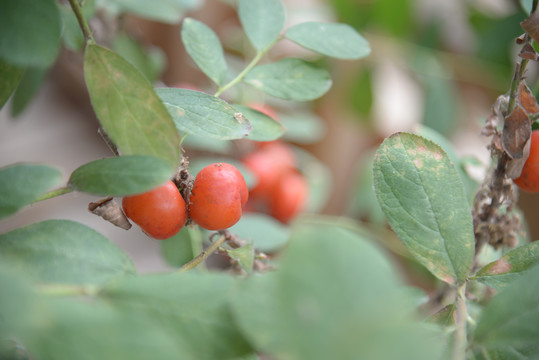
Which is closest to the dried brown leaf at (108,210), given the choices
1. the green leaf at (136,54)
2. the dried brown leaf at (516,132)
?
the dried brown leaf at (516,132)

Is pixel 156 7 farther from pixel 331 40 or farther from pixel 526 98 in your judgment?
pixel 526 98

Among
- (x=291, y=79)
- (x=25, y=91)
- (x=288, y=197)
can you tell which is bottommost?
(x=288, y=197)

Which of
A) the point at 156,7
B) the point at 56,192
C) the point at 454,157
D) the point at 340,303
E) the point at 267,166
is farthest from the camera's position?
the point at 267,166

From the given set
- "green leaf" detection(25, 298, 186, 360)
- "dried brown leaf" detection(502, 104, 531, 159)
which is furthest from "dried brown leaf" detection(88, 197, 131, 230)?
"dried brown leaf" detection(502, 104, 531, 159)

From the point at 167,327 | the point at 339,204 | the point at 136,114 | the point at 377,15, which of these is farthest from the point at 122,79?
the point at 339,204

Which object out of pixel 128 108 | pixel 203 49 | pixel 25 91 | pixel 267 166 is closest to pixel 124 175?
pixel 128 108

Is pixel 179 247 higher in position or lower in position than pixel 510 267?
lower

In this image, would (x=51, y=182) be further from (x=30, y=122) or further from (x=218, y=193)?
(x=30, y=122)
